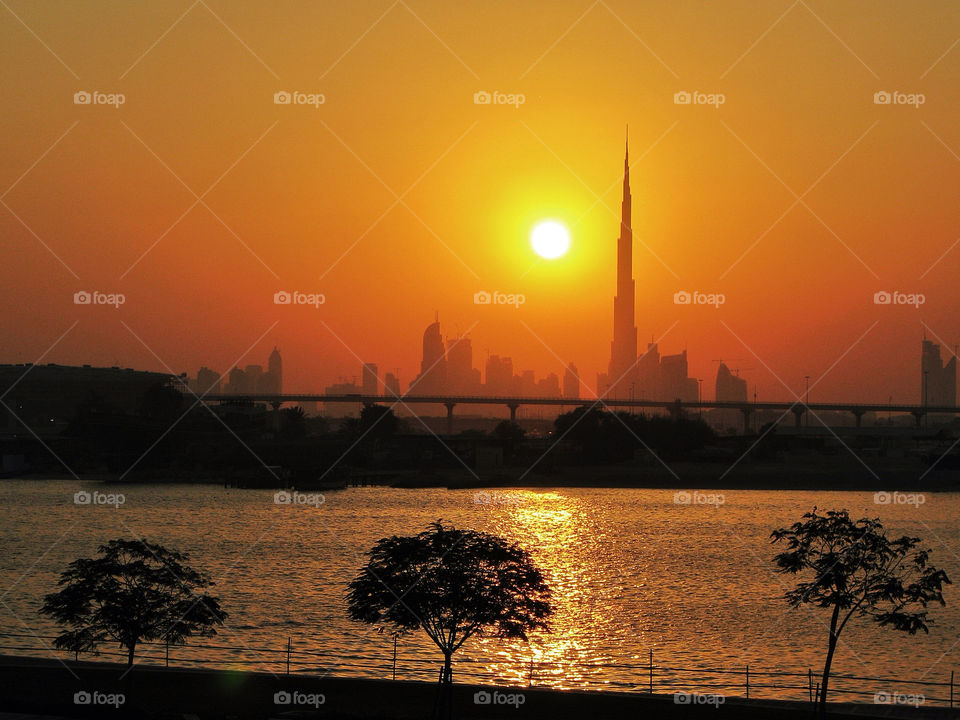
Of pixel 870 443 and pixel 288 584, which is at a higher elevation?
pixel 870 443

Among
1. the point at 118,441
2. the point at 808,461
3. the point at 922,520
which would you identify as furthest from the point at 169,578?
the point at 808,461

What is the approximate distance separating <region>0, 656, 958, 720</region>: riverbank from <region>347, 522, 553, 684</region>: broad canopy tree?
1.41 metres

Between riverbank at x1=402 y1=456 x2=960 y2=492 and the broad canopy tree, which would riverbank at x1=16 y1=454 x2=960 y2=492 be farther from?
the broad canopy tree

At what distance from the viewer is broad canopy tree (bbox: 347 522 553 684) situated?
2184 cm

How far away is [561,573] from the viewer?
52031 millimetres

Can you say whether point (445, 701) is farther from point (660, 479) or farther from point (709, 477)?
point (709, 477)

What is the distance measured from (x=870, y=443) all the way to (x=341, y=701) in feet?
582

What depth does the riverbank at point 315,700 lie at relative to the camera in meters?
20.7

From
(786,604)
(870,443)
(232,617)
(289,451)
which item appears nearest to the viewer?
(232,617)

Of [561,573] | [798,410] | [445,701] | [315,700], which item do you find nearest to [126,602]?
[315,700]

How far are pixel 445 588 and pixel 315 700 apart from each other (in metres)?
3.58

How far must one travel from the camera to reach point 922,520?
79188mm

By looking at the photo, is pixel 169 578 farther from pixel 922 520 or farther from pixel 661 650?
pixel 922 520

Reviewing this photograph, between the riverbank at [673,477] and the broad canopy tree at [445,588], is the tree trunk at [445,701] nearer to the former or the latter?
the broad canopy tree at [445,588]
